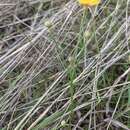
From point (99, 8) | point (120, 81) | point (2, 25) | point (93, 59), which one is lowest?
point (120, 81)

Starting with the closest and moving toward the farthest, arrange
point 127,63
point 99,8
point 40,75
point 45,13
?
point 127,63, point 40,75, point 99,8, point 45,13

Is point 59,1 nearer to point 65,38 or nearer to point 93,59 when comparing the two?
point 65,38

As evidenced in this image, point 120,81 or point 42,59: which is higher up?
point 42,59

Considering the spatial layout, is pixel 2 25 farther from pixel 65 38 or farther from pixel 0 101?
pixel 0 101

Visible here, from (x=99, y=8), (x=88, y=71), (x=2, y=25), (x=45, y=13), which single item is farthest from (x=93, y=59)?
(x=2, y=25)

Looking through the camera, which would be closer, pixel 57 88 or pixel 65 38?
pixel 57 88

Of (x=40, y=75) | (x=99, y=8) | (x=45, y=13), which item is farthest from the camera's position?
(x=45, y=13)

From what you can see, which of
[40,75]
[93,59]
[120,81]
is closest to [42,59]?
[40,75]
